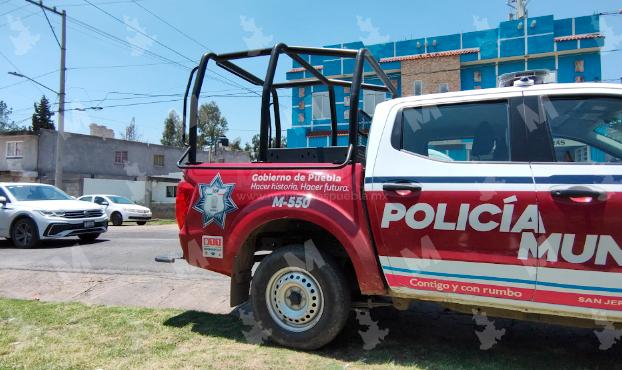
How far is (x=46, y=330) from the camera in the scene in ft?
14.5

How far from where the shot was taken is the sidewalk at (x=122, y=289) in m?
5.37

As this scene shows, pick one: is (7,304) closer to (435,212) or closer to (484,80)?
(435,212)

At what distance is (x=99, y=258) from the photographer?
333 inches

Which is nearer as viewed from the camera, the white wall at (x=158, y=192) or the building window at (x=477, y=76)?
the building window at (x=477, y=76)

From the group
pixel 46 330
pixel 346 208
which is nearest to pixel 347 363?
pixel 346 208

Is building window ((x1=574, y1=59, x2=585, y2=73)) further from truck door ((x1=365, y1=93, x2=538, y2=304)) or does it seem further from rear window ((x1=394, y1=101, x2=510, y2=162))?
truck door ((x1=365, y1=93, x2=538, y2=304))

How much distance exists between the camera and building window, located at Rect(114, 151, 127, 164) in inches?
1549

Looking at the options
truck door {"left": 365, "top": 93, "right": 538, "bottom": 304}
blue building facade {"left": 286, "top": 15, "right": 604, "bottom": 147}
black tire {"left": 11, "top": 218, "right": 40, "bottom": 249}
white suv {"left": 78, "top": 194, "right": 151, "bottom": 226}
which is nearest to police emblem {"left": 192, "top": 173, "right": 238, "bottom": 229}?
truck door {"left": 365, "top": 93, "right": 538, "bottom": 304}

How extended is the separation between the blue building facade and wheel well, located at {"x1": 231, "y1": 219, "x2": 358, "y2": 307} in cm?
1683

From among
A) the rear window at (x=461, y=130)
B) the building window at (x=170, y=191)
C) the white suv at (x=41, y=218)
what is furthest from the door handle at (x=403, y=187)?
the building window at (x=170, y=191)

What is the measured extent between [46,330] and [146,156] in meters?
39.4

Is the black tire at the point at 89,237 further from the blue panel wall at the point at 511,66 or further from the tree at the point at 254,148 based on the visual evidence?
the blue panel wall at the point at 511,66

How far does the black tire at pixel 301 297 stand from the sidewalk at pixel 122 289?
1.25m

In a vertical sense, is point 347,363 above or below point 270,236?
below
